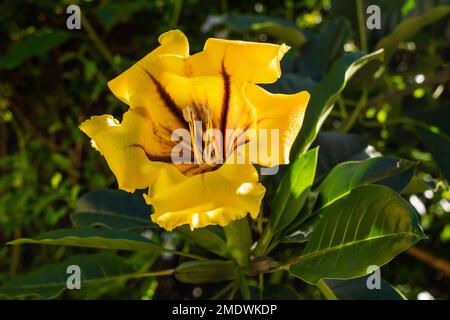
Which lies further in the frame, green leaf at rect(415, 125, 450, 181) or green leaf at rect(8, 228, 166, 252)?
green leaf at rect(415, 125, 450, 181)

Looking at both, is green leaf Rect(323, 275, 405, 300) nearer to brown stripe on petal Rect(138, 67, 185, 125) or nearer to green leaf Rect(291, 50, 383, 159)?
green leaf Rect(291, 50, 383, 159)

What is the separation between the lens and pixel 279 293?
1.14m

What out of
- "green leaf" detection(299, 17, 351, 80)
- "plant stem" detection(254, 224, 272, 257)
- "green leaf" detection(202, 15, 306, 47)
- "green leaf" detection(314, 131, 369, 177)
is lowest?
"plant stem" detection(254, 224, 272, 257)

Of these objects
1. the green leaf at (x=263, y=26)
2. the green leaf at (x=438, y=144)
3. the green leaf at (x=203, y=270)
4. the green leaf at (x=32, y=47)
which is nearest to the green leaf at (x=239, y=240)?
the green leaf at (x=203, y=270)

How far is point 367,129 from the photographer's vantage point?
1.60 m

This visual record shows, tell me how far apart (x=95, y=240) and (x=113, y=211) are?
0.30 metres

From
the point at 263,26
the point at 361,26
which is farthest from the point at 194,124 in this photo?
the point at 361,26

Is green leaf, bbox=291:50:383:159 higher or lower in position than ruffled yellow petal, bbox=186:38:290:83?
higher

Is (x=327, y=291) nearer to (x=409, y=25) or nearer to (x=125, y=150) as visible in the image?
(x=125, y=150)

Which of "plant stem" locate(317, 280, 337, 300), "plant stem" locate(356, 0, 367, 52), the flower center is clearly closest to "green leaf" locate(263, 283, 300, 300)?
"plant stem" locate(317, 280, 337, 300)

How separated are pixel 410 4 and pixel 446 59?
16 cm

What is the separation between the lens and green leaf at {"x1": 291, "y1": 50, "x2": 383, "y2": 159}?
1040mm

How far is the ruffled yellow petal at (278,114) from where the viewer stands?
0.86m
